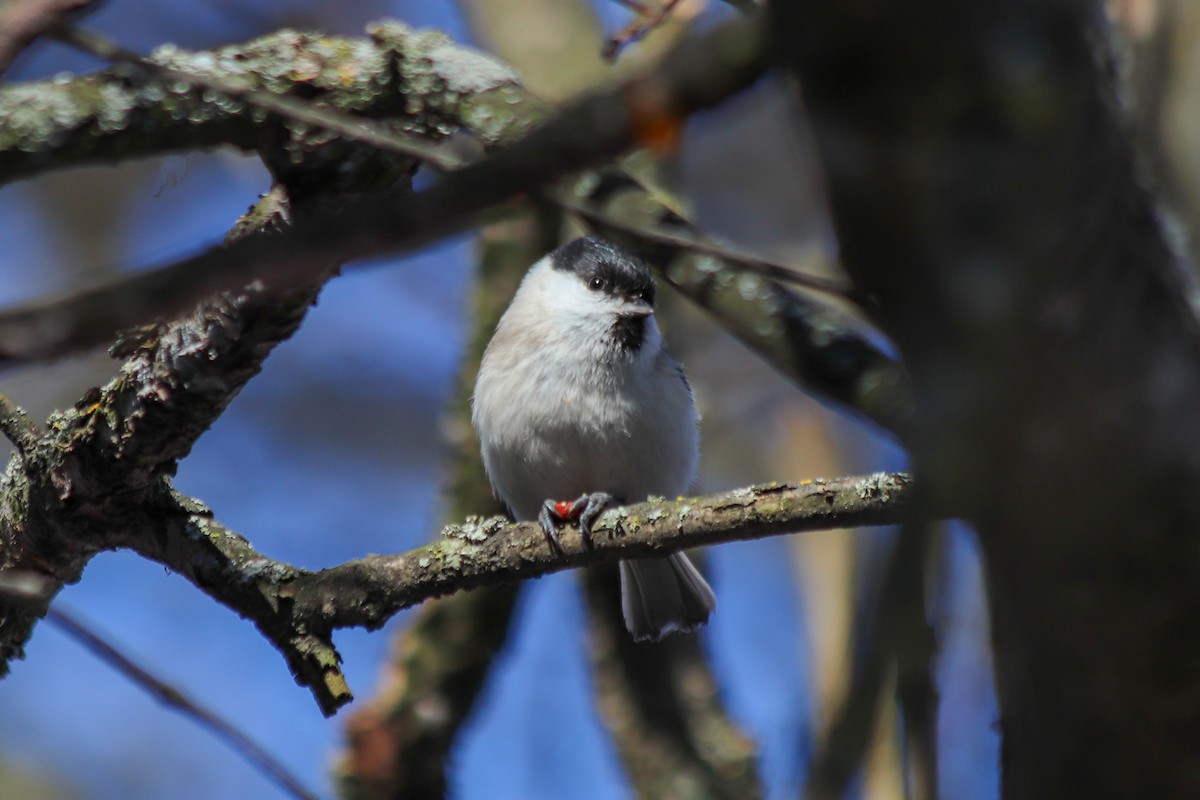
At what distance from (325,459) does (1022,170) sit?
7383 mm

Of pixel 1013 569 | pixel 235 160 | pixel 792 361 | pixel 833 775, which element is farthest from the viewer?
pixel 235 160

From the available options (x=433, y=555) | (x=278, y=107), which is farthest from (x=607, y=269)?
(x=278, y=107)

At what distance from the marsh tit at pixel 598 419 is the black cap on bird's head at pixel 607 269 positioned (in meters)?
0.01

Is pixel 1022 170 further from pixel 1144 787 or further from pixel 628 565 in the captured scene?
pixel 628 565

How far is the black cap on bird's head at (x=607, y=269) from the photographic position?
14.6 feet

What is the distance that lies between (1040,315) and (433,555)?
1.86 m

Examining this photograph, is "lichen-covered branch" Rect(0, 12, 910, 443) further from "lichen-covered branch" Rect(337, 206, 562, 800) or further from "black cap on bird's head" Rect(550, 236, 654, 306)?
"black cap on bird's head" Rect(550, 236, 654, 306)

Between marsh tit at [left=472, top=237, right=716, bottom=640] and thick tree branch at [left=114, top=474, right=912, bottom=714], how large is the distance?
1239mm

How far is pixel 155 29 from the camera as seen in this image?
6.98 m

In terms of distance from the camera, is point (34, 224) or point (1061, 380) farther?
point (34, 224)

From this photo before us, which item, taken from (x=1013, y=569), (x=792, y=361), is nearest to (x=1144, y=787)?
(x=1013, y=569)

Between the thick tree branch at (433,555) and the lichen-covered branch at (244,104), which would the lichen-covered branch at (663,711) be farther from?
the lichen-covered branch at (244,104)

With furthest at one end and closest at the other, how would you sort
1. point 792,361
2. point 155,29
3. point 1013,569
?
1. point 155,29
2. point 792,361
3. point 1013,569

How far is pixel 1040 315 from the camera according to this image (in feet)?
3.31
